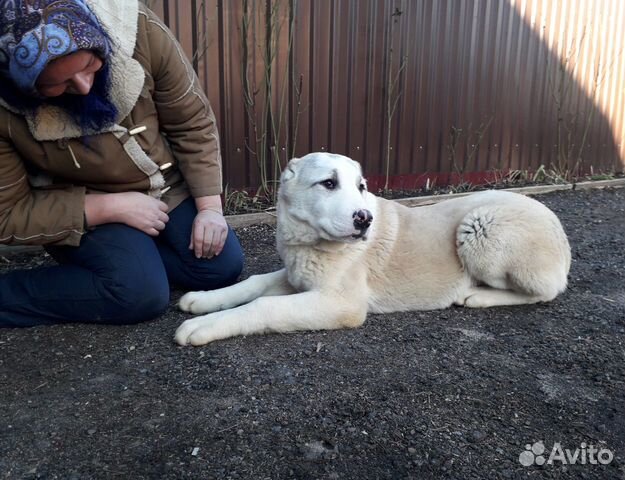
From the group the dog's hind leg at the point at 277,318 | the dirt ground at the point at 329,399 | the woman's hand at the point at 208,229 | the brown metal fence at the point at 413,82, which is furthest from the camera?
the brown metal fence at the point at 413,82

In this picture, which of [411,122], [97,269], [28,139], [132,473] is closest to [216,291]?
[97,269]

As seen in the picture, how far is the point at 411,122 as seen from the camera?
19.5 feet

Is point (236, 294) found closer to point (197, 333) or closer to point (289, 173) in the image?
point (197, 333)

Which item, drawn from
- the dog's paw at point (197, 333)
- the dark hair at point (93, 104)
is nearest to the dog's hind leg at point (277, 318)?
the dog's paw at point (197, 333)

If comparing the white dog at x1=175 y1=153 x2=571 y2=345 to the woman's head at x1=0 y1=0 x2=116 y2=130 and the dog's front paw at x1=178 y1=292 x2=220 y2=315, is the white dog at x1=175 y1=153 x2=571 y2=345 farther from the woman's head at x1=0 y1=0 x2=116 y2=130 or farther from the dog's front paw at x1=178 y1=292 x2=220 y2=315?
the woman's head at x1=0 y1=0 x2=116 y2=130

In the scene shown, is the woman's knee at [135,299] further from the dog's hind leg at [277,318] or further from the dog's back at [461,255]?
the dog's back at [461,255]

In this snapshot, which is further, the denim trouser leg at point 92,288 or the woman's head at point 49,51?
the denim trouser leg at point 92,288

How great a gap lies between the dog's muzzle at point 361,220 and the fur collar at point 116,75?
114 centimetres

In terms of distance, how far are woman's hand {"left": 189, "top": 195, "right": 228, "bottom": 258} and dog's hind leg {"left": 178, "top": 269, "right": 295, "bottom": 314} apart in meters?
0.25

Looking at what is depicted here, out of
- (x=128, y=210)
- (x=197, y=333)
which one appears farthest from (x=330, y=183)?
(x=128, y=210)

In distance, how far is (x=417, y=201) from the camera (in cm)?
538

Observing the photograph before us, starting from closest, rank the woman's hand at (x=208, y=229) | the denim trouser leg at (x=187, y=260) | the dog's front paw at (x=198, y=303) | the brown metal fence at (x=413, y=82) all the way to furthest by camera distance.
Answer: the dog's front paw at (x=198, y=303), the woman's hand at (x=208, y=229), the denim trouser leg at (x=187, y=260), the brown metal fence at (x=413, y=82)

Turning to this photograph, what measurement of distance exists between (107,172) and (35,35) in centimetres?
79

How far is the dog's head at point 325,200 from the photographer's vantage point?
257 cm
